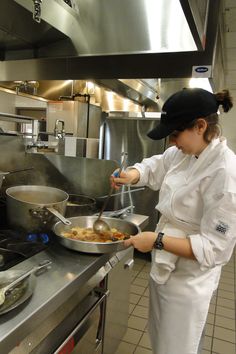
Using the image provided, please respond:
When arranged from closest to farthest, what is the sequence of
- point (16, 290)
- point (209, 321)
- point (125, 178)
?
point (16, 290), point (125, 178), point (209, 321)

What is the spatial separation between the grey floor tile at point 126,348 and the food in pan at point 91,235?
99 centimetres

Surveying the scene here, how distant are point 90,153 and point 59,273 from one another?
2.07m

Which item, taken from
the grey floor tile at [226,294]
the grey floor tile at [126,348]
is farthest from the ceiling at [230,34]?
the grey floor tile at [126,348]

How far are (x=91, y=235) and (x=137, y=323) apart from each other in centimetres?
123

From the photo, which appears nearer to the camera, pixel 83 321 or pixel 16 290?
pixel 16 290

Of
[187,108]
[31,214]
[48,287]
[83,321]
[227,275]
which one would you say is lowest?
[227,275]

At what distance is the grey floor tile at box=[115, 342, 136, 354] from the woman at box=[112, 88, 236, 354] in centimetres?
60

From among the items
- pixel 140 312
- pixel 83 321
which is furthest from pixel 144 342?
pixel 83 321

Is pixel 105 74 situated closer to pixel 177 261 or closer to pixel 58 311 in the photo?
pixel 177 261

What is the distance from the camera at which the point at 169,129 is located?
38.0 inches

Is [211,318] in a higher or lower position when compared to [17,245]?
lower

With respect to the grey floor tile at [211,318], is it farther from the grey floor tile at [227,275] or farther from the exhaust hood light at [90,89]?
the exhaust hood light at [90,89]

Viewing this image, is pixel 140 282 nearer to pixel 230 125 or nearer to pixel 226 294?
pixel 226 294

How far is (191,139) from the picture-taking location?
984mm
